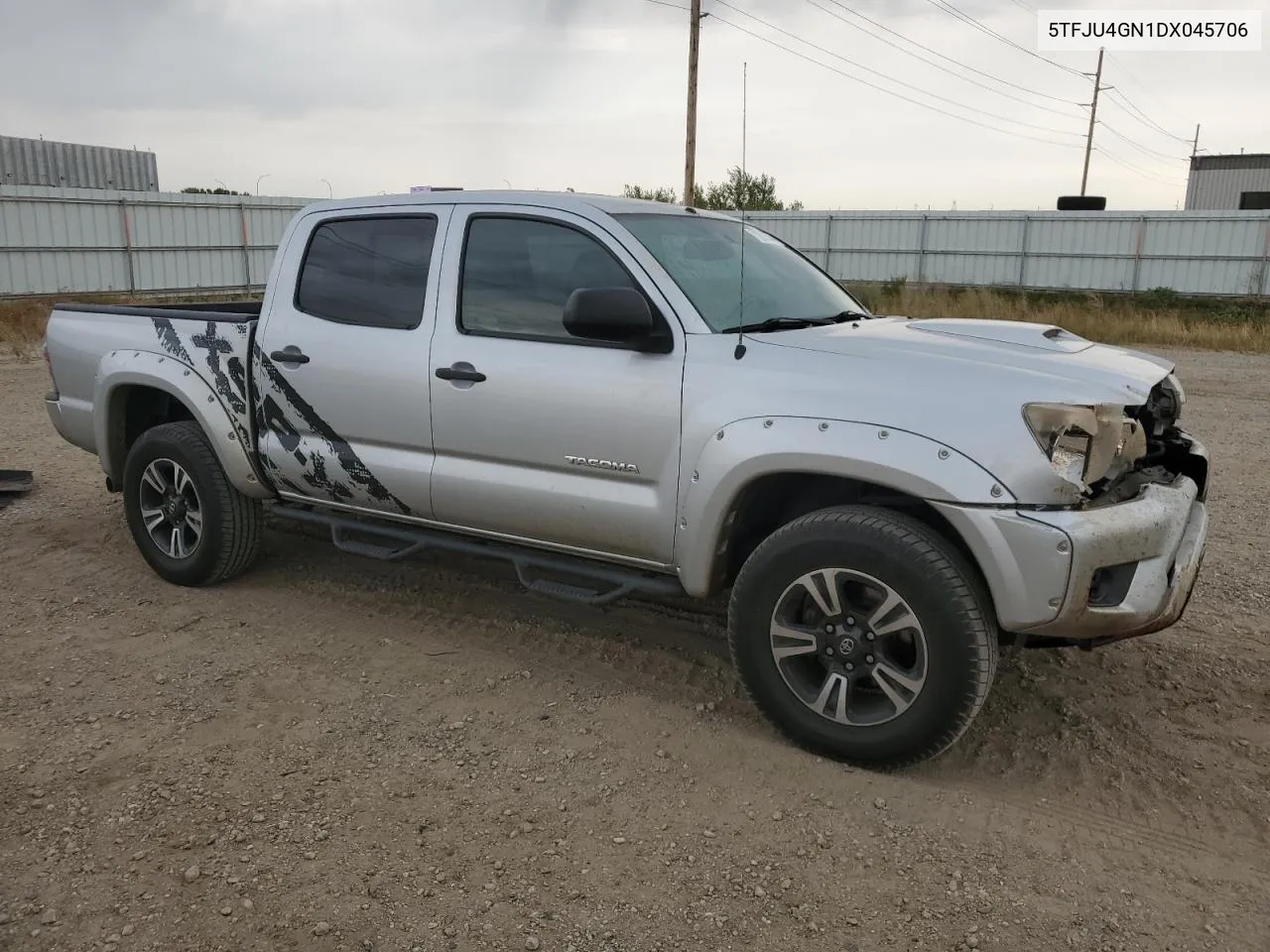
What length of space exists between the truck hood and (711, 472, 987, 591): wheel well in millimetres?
463

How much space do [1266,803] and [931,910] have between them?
131 cm

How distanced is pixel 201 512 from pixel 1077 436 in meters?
4.02

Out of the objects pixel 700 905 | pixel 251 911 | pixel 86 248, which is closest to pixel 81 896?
pixel 251 911

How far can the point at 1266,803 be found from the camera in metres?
3.23

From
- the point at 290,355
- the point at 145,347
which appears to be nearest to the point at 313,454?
the point at 290,355

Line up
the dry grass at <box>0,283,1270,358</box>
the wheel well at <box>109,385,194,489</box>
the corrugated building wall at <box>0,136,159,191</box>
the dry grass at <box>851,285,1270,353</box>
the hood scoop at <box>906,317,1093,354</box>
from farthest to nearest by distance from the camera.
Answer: the corrugated building wall at <box>0,136,159,191</box> < the dry grass at <box>851,285,1270,353</box> < the dry grass at <box>0,283,1270,358</box> < the wheel well at <box>109,385,194,489</box> < the hood scoop at <box>906,317,1093,354</box>

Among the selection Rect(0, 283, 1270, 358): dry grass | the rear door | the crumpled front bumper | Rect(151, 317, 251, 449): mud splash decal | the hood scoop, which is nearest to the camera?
the crumpled front bumper

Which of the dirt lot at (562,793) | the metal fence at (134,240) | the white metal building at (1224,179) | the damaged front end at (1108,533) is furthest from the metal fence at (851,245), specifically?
the damaged front end at (1108,533)

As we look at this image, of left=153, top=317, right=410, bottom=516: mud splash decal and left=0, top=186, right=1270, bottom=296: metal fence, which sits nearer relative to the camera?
left=153, top=317, right=410, bottom=516: mud splash decal

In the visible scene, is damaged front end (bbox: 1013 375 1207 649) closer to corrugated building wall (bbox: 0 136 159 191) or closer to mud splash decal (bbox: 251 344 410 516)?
mud splash decal (bbox: 251 344 410 516)

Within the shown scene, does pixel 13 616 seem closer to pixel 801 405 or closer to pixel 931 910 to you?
pixel 801 405

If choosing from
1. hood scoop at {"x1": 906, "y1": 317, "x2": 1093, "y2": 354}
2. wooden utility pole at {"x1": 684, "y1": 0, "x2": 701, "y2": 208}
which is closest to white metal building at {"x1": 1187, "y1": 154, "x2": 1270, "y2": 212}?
wooden utility pole at {"x1": 684, "y1": 0, "x2": 701, "y2": 208}

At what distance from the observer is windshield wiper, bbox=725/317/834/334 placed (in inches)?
147

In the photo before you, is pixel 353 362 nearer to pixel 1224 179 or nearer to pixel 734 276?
pixel 734 276
